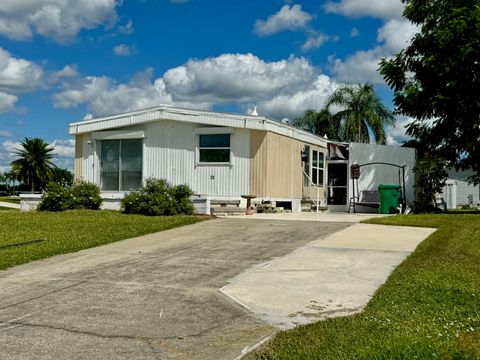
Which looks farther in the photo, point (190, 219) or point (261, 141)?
point (261, 141)

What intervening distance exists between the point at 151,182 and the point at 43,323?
11.6 meters

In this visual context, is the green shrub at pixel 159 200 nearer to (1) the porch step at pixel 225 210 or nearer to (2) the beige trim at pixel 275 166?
(1) the porch step at pixel 225 210

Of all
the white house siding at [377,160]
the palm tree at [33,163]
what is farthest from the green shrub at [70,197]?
the palm tree at [33,163]

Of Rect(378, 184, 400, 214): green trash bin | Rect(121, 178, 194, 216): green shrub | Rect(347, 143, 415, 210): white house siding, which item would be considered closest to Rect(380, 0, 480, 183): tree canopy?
Rect(347, 143, 415, 210): white house siding

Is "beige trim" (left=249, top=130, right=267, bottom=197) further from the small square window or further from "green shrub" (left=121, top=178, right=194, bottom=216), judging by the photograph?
"green shrub" (left=121, top=178, right=194, bottom=216)

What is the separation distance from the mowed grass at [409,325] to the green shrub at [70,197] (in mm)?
12986

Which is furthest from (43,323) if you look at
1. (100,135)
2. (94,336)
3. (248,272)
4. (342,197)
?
(342,197)

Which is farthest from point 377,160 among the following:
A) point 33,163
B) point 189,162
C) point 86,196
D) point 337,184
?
point 33,163

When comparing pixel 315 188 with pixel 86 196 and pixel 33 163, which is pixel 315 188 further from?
pixel 33 163

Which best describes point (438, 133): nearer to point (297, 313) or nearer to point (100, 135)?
point (100, 135)

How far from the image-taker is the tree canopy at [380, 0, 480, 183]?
1800 centimetres

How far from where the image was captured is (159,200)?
53.9ft

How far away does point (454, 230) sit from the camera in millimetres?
12641

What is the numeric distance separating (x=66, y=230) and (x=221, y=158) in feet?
25.0
